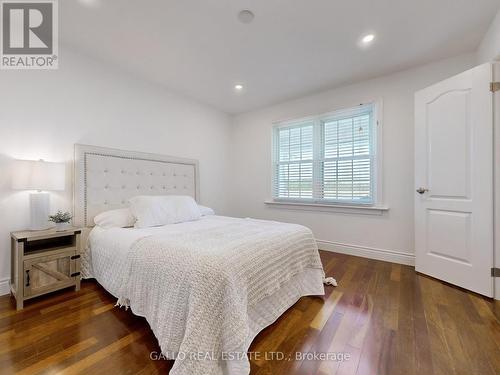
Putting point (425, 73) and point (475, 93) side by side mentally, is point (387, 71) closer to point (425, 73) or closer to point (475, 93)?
point (425, 73)

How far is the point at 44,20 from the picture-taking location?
6.28ft

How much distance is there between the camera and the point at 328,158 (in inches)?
130

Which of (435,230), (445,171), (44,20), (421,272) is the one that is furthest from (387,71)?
(44,20)

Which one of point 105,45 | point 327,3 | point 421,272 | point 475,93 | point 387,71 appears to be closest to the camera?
point 327,3

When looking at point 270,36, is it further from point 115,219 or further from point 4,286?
point 4,286

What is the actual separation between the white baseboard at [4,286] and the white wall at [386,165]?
3254mm

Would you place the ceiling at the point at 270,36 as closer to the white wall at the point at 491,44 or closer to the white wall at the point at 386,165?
the white wall at the point at 491,44

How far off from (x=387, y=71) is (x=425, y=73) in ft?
1.33

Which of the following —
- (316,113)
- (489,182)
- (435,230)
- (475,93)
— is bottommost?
(435,230)

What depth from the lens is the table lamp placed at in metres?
1.93

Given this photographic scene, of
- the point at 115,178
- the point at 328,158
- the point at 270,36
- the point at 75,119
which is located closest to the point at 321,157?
the point at 328,158

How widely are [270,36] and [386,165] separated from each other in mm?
2133

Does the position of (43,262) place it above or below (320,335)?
above

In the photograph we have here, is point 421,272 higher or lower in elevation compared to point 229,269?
lower
